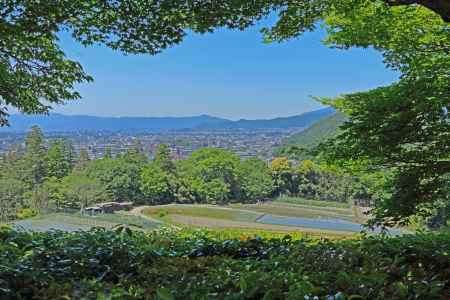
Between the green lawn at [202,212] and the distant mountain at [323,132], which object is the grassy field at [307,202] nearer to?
the distant mountain at [323,132]

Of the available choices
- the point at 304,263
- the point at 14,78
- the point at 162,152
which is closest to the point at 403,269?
the point at 304,263

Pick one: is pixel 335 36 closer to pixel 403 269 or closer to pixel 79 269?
pixel 403 269

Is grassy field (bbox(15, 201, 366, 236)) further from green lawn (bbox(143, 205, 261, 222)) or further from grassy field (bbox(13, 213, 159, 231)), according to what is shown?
grassy field (bbox(13, 213, 159, 231))

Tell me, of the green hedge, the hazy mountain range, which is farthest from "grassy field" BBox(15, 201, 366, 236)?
the hazy mountain range

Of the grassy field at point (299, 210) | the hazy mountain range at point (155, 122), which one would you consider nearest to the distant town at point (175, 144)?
the grassy field at point (299, 210)

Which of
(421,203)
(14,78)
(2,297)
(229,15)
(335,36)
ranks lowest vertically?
(2,297)

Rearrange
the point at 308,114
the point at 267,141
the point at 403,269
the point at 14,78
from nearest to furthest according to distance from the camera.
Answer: the point at 403,269
the point at 14,78
the point at 267,141
the point at 308,114

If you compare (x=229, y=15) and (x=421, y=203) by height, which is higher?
(x=229, y=15)

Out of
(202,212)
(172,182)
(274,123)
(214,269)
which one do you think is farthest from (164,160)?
(274,123)
